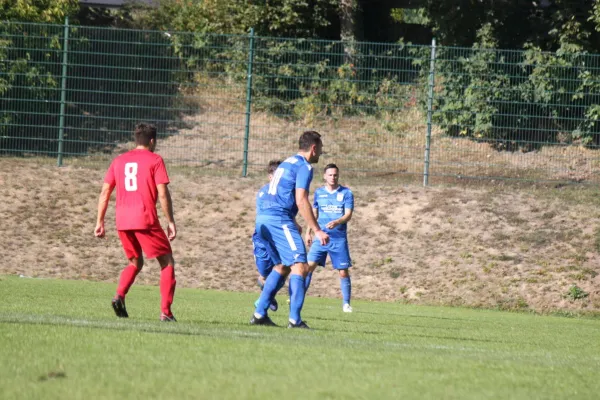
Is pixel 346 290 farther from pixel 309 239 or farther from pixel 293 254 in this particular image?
pixel 293 254

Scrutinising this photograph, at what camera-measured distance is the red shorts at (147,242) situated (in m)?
9.99

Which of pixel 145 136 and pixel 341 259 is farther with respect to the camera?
pixel 341 259

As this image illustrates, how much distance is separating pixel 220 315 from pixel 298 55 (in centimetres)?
1284

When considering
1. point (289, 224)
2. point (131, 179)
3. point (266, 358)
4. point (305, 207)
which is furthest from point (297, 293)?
point (266, 358)

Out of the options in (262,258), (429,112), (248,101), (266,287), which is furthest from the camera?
(248,101)

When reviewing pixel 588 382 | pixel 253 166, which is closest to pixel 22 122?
pixel 253 166

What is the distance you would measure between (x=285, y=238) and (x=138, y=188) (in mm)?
1525

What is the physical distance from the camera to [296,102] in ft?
79.3

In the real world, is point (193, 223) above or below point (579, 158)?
below

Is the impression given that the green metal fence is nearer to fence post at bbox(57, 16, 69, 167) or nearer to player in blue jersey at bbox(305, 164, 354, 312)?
fence post at bbox(57, 16, 69, 167)

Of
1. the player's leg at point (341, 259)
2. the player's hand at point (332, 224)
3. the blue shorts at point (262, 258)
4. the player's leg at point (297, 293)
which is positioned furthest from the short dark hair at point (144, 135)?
the player's leg at point (341, 259)

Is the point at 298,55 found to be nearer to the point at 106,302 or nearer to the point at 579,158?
the point at 579,158

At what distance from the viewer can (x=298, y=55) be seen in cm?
2366

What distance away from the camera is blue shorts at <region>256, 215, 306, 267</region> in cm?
1009
